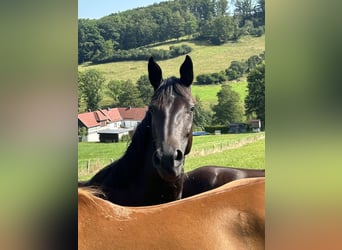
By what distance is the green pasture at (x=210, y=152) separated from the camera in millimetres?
2635

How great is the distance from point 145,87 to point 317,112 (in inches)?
40.2

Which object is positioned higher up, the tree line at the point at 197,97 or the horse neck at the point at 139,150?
the tree line at the point at 197,97

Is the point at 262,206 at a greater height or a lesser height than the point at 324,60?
lesser

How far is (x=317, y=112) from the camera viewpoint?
248cm

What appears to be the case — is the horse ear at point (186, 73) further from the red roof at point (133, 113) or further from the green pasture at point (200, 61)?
the red roof at point (133, 113)

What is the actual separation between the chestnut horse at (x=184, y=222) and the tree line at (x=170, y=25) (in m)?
0.90

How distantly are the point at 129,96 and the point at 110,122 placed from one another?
21cm

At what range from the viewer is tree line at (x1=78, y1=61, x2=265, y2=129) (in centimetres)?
261

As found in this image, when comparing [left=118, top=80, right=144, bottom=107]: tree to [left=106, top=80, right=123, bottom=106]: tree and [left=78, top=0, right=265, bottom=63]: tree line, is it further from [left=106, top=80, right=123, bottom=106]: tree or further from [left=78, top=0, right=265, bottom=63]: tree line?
[left=78, top=0, right=265, bottom=63]: tree line

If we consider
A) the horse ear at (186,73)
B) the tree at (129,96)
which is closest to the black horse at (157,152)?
the horse ear at (186,73)

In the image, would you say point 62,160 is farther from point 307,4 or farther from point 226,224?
point 307,4

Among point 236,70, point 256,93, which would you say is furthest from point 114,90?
point 256,93

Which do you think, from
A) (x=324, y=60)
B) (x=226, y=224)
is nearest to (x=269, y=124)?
(x=324, y=60)

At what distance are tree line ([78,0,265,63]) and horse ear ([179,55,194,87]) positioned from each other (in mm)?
85
